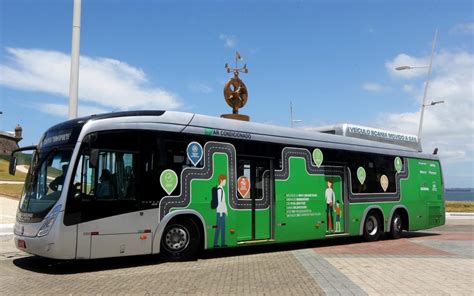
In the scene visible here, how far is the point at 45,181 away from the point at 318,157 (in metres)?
7.43

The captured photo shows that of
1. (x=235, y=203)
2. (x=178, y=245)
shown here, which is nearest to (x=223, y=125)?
(x=235, y=203)

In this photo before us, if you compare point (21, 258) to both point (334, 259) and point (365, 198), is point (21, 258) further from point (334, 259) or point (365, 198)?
point (365, 198)

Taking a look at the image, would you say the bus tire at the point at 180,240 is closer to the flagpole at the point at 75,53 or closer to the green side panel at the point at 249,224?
the green side panel at the point at 249,224

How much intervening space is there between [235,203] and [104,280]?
3975 mm

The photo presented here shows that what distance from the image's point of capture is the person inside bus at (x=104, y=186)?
9.54 m

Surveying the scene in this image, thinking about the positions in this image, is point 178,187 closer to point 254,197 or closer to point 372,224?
point 254,197

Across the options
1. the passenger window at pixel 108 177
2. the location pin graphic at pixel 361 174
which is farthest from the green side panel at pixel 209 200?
the location pin graphic at pixel 361 174

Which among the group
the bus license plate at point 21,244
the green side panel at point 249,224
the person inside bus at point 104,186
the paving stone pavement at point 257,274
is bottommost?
the paving stone pavement at point 257,274

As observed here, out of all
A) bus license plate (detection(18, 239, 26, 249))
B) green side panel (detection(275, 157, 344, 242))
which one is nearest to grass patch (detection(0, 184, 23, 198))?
bus license plate (detection(18, 239, 26, 249))

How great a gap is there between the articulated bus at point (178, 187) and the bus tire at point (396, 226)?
2068 mm

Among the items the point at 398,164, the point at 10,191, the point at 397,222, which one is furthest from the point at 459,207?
the point at 10,191

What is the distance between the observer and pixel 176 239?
34.9ft

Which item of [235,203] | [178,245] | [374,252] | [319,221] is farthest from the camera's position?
[319,221]

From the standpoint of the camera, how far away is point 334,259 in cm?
1103
